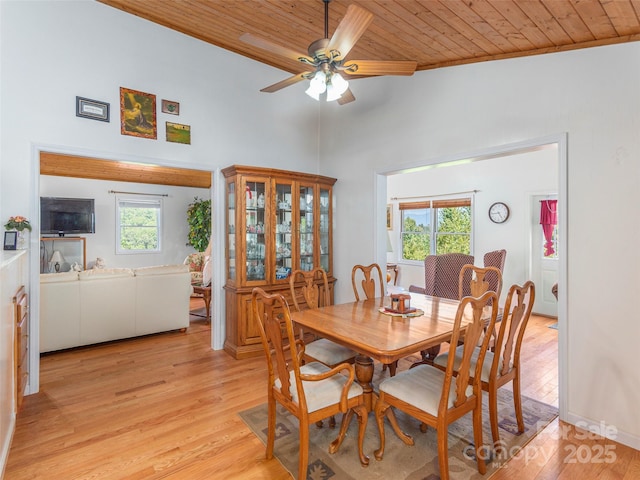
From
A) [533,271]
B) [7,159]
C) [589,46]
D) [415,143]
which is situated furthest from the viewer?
[533,271]

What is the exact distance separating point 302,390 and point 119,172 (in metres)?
6.30

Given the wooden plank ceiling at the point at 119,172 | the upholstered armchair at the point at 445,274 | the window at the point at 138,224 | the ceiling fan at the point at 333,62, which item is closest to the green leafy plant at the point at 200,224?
the wooden plank ceiling at the point at 119,172

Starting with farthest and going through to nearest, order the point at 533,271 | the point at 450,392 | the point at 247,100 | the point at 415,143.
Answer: the point at 533,271, the point at 247,100, the point at 415,143, the point at 450,392

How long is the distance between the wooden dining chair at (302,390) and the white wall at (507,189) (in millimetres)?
4548

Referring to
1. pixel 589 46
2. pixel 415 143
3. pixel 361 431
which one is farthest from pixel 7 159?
pixel 589 46

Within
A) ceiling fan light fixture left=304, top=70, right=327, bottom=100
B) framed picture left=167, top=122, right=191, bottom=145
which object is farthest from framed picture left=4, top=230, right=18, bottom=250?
ceiling fan light fixture left=304, top=70, right=327, bottom=100

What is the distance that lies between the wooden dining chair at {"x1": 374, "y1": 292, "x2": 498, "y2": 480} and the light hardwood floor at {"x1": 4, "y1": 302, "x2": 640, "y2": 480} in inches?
16.8

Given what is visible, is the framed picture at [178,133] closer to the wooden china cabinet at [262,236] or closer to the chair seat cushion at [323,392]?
the wooden china cabinet at [262,236]

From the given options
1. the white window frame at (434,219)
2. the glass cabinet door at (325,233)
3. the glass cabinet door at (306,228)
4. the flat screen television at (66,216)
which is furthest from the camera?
the flat screen television at (66,216)

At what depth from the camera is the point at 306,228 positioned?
14.1 feet

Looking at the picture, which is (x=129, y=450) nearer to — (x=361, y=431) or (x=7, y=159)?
(x=361, y=431)

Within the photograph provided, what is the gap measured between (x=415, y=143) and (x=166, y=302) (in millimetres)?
3579

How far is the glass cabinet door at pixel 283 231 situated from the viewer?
402cm

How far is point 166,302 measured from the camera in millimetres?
4324
